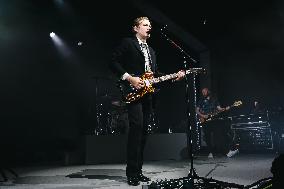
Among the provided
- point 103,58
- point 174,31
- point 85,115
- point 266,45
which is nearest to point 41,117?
point 85,115

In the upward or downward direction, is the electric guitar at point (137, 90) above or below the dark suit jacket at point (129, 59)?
below

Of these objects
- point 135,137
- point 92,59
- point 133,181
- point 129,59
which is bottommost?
point 133,181

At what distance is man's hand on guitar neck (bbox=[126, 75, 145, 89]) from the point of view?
12.7 feet

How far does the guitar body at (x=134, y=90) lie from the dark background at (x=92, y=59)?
4526 mm

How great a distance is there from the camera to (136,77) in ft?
12.8

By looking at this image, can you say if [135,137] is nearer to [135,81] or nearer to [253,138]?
[135,81]

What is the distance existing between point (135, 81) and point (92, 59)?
23.3 feet

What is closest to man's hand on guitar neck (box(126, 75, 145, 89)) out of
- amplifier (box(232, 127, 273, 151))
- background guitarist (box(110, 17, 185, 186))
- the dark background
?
background guitarist (box(110, 17, 185, 186))

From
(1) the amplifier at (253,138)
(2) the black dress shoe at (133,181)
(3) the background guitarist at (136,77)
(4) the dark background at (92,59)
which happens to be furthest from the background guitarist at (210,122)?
(2) the black dress shoe at (133,181)

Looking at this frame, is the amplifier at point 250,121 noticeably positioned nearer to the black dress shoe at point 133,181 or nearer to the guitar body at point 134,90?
the guitar body at point 134,90

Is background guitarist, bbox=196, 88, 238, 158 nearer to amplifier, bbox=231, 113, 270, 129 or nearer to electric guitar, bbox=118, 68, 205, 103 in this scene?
amplifier, bbox=231, 113, 270, 129

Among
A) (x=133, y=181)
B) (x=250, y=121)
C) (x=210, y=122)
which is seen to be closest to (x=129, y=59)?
(x=133, y=181)

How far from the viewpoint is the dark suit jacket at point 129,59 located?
4.05 m

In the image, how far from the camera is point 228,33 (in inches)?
389
